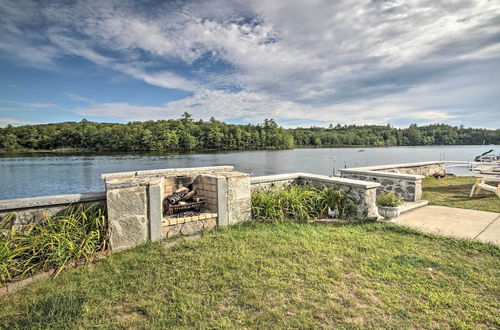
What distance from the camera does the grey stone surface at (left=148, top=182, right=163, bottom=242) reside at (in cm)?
369

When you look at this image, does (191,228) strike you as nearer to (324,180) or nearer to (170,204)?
(170,204)

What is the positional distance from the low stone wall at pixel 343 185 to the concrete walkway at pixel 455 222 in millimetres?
598

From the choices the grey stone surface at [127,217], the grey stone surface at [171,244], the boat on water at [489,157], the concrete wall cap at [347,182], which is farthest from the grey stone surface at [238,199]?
the boat on water at [489,157]

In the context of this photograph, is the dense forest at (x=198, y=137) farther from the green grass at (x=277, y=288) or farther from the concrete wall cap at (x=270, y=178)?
the green grass at (x=277, y=288)

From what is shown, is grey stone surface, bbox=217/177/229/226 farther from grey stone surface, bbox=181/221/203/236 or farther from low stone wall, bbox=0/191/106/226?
low stone wall, bbox=0/191/106/226

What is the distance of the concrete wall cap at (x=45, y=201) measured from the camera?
3139 mm

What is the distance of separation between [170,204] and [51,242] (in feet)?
5.72

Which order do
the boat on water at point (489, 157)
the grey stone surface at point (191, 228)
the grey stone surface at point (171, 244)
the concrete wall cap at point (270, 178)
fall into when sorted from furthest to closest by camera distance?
the boat on water at point (489, 157) < the concrete wall cap at point (270, 178) < the grey stone surface at point (191, 228) < the grey stone surface at point (171, 244)

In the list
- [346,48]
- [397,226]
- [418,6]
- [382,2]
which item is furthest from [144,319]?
[346,48]

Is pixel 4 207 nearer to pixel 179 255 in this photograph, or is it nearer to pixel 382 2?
pixel 179 255

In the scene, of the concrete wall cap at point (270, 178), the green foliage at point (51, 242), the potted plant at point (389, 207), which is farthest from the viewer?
the concrete wall cap at point (270, 178)

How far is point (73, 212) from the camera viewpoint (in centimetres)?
353

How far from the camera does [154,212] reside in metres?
3.73

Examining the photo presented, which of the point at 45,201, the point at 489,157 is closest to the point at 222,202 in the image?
the point at 45,201
